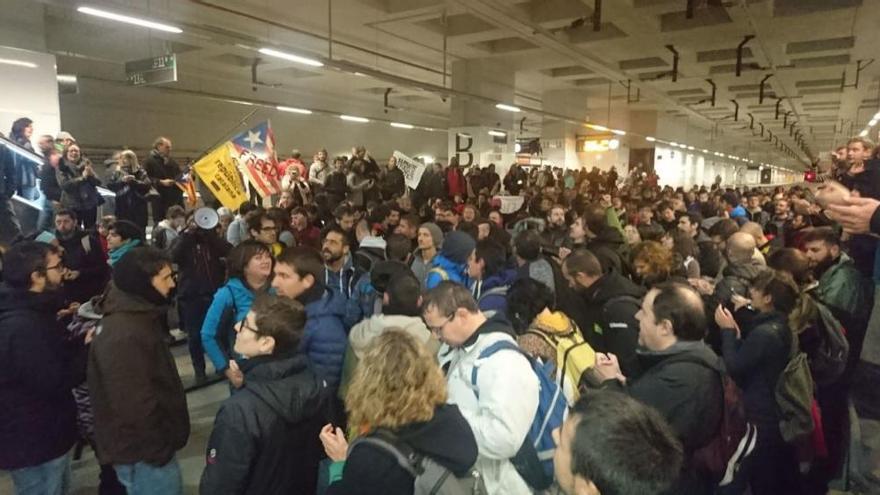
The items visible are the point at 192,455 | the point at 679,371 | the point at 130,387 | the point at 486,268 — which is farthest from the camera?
the point at 486,268

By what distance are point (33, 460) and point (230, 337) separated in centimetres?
112

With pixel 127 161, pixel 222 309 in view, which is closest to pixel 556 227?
pixel 222 309

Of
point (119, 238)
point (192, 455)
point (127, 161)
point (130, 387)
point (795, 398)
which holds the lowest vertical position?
point (192, 455)

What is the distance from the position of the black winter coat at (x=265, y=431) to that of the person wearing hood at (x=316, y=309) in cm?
69

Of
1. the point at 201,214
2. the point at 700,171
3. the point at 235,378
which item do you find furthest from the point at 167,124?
the point at 700,171

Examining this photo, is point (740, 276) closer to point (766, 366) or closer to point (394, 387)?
point (766, 366)

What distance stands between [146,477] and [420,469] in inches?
57.5

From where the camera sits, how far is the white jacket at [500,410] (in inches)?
68.6

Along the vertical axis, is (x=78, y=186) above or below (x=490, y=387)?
above

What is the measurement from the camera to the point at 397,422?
150 centimetres

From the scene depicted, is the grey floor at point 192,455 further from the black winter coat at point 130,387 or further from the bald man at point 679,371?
the bald man at point 679,371

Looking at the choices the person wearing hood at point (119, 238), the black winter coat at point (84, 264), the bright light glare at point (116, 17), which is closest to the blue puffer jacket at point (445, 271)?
the person wearing hood at point (119, 238)

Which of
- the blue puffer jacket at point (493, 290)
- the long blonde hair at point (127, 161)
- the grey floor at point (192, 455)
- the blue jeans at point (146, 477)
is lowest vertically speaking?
Answer: the grey floor at point (192, 455)

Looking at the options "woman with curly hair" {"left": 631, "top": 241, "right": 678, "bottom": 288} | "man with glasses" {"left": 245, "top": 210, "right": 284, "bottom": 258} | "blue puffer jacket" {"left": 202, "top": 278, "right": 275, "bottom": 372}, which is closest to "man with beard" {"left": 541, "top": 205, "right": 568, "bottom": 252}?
"woman with curly hair" {"left": 631, "top": 241, "right": 678, "bottom": 288}
